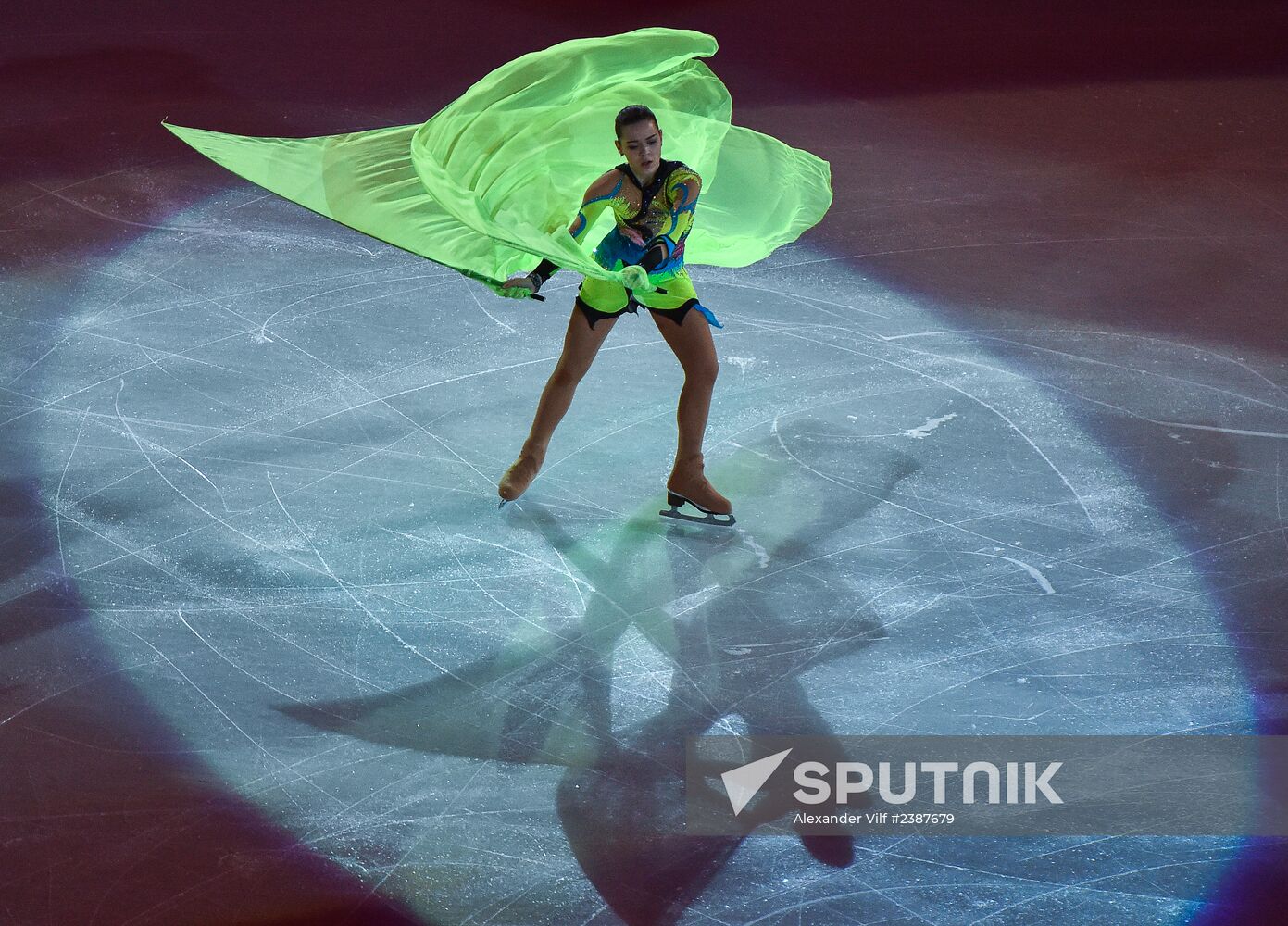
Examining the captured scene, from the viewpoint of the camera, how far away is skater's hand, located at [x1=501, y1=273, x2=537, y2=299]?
15.6 feet

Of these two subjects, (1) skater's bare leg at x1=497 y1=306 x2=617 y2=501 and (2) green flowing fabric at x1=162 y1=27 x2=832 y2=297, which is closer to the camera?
(2) green flowing fabric at x1=162 y1=27 x2=832 y2=297

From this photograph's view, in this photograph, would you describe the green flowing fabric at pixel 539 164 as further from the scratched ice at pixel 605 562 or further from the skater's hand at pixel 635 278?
the scratched ice at pixel 605 562

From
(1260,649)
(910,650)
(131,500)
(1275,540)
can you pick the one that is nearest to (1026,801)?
(910,650)

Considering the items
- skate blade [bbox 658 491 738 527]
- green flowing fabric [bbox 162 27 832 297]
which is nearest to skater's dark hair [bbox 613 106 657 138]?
green flowing fabric [bbox 162 27 832 297]

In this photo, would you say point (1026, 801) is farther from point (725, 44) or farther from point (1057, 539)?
point (725, 44)

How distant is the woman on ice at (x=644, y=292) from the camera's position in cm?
477

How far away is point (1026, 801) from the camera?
12.9 ft

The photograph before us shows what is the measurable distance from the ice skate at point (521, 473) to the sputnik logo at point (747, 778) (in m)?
1.51

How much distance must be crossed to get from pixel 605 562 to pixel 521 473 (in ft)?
1.57

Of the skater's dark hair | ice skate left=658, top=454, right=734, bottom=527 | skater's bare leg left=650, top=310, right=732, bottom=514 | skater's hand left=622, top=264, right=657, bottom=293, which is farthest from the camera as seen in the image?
ice skate left=658, top=454, right=734, bottom=527

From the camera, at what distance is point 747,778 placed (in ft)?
13.1

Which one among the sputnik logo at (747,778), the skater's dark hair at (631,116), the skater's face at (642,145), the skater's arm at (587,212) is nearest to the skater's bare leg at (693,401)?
the skater's arm at (587,212)

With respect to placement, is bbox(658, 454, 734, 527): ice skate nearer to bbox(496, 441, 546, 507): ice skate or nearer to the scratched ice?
the scratched ice

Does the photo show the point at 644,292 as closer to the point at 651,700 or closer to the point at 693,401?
the point at 693,401
